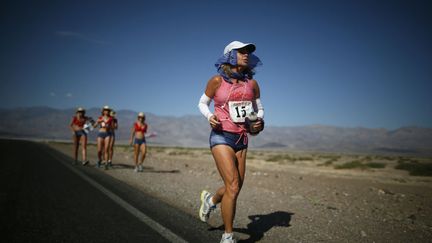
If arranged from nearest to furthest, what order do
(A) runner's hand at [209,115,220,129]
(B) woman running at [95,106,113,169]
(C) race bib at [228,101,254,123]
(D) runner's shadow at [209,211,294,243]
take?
(A) runner's hand at [209,115,220,129] → (C) race bib at [228,101,254,123] → (D) runner's shadow at [209,211,294,243] → (B) woman running at [95,106,113,169]

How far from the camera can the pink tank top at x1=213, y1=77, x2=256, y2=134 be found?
3.95 metres

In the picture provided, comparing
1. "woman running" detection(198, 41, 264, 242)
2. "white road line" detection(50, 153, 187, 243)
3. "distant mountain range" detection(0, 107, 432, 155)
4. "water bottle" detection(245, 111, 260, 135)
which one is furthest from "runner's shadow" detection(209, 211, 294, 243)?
"distant mountain range" detection(0, 107, 432, 155)

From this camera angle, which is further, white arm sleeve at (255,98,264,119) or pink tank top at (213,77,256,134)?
white arm sleeve at (255,98,264,119)

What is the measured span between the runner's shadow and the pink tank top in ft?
5.01

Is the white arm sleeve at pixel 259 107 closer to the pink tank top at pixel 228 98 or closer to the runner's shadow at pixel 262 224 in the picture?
the pink tank top at pixel 228 98

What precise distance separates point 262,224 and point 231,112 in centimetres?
227

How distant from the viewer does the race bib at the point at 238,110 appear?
395cm

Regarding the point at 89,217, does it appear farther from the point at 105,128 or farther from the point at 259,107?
the point at 105,128

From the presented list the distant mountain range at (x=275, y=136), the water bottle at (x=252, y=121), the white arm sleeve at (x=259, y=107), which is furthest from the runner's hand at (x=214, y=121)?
the distant mountain range at (x=275, y=136)

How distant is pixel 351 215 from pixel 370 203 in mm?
2378

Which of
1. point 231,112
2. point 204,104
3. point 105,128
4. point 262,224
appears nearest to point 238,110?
point 231,112

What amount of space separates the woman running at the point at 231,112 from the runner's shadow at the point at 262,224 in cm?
94

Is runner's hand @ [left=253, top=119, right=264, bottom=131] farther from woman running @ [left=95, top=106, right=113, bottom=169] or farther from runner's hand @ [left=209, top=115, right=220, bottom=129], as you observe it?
woman running @ [left=95, top=106, right=113, bottom=169]

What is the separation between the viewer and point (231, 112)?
395cm
